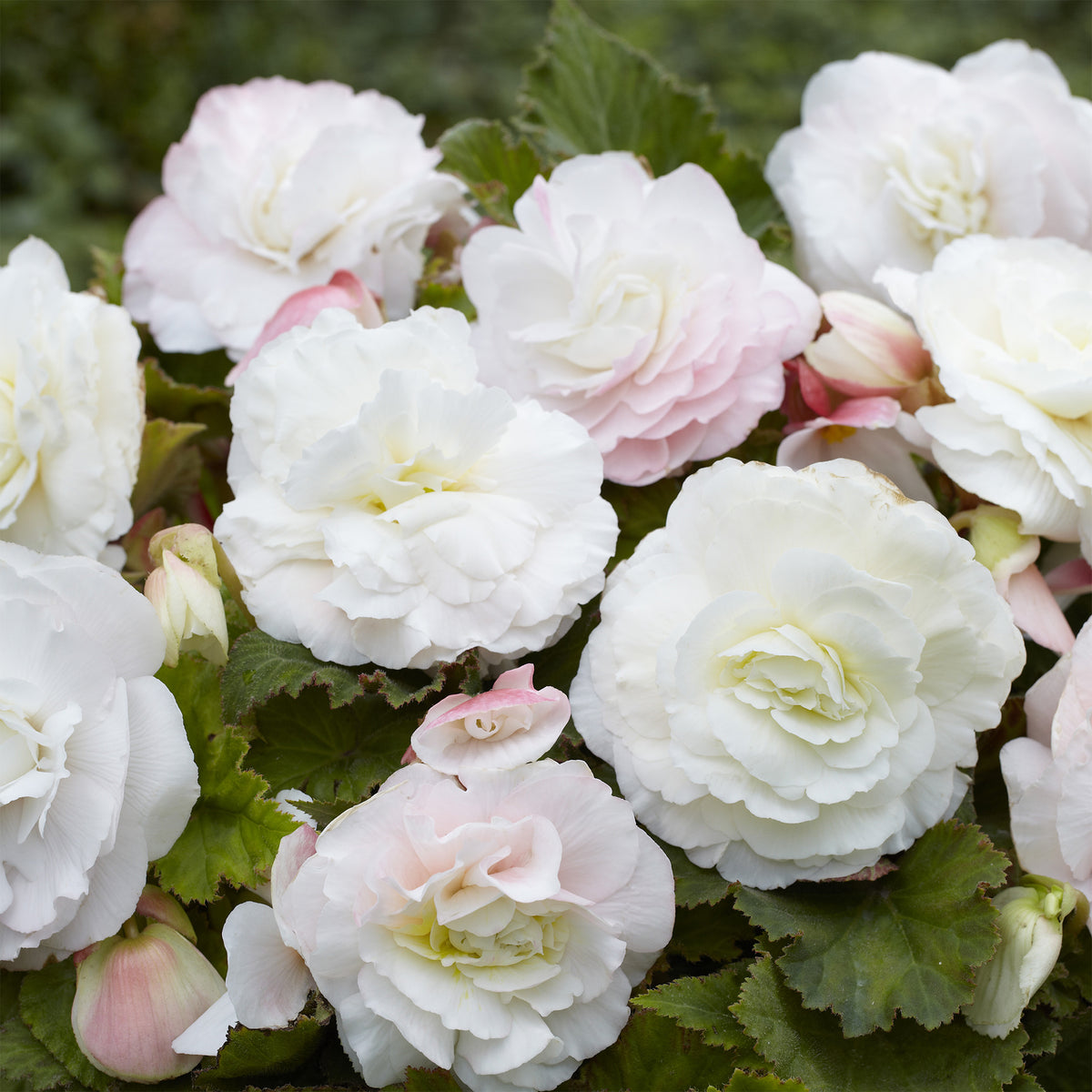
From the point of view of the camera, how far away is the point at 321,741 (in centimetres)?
60

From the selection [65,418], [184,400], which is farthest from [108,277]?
[65,418]

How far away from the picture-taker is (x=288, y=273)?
750 millimetres

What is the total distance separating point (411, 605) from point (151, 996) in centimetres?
20

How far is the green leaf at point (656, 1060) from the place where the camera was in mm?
542

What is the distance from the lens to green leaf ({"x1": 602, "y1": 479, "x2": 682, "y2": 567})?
2.17 ft

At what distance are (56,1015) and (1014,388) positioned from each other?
0.52 m

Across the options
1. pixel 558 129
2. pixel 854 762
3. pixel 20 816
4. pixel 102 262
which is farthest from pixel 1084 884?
pixel 102 262

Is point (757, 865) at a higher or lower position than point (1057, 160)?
lower

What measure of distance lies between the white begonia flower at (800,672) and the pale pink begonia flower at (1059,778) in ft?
0.10

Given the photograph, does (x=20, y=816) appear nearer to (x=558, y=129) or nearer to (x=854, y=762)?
(x=854, y=762)

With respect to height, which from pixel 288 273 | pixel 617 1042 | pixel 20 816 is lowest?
pixel 617 1042

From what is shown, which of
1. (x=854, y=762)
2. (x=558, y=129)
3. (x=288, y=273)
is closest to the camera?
(x=854, y=762)

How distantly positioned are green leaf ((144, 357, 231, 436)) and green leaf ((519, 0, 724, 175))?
0.28m

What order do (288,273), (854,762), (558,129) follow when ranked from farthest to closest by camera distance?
(558,129) < (288,273) < (854,762)
